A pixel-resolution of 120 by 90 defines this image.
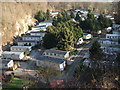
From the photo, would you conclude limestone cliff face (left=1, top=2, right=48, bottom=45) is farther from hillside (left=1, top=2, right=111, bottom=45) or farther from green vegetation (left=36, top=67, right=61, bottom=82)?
green vegetation (left=36, top=67, right=61, bottom=82)

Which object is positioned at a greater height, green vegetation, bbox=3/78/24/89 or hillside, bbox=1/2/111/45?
hillside, bbox=1/2/111/45

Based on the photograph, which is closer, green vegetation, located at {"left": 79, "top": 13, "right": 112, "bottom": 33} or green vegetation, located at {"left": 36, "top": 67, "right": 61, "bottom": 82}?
green vegetation, located at {"left": 36, "top": 67, "right": 61, "bottom": 82}

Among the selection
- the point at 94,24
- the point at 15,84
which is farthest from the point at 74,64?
the point at 94,24

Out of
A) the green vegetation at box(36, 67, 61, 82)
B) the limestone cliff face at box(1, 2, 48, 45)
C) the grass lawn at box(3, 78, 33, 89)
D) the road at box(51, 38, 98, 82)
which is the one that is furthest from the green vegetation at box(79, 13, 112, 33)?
the grass lawn at box(3, 78, 33, 89)

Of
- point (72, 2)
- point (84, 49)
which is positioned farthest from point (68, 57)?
point (72, 2)

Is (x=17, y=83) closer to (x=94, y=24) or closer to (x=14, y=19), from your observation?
(x=94, y=24)

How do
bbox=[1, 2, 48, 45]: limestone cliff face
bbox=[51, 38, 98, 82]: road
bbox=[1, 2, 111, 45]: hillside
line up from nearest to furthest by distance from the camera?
bbox=[51, 38, 98, 82]: road < bbox=[1, 2, 48, 45]: limestone cliff face < bbox=[1, 2, 111, 45]: hillside

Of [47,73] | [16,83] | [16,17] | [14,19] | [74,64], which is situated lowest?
[16,83]

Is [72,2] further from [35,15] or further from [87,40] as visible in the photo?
[87,40]

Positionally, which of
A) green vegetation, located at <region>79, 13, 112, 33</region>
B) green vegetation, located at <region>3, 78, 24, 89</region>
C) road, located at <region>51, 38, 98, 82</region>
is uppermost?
green vegetation, located at <region>79, 13, 112, 33</region>

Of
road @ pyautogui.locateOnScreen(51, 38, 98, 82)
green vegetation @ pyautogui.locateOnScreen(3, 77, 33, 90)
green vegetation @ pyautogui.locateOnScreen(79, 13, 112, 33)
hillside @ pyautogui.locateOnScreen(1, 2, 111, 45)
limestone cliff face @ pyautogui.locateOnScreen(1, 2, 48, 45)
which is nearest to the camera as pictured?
green vegetation @ pyautogui.locateOnScreen(3, 77, 33, 90)
